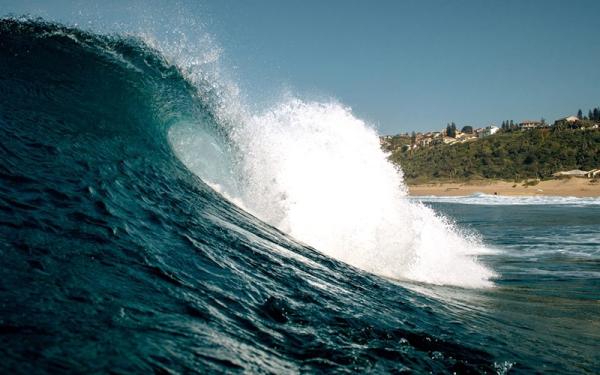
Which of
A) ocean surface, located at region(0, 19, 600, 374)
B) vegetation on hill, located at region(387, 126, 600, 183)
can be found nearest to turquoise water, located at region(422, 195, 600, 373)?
ocean surface, located at region(0, 19, 600, 374)

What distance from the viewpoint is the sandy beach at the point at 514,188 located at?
164 feet

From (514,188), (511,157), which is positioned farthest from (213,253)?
(511,157)

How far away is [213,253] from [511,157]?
83388 mm

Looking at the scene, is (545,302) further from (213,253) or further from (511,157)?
(511,157)

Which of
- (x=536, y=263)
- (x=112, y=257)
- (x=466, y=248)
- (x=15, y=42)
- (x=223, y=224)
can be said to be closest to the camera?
(x=112, y=257)

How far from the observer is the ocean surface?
100 inches

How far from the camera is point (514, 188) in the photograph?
58.2m

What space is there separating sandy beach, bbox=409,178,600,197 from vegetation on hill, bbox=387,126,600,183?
4177 mm

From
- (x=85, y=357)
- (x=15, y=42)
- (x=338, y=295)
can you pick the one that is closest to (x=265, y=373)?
(x=85, y=357)

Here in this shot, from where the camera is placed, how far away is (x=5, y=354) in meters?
1.95

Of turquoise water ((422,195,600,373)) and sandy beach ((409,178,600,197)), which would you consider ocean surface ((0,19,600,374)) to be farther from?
sandy beach ((409,178,600,197))

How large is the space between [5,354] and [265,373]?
1165 millimetres

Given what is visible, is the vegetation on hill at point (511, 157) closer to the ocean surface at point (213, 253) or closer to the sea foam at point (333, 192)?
the sea foam at point (333, 192)

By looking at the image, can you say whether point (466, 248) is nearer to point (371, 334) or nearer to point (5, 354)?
point (371, 334)
